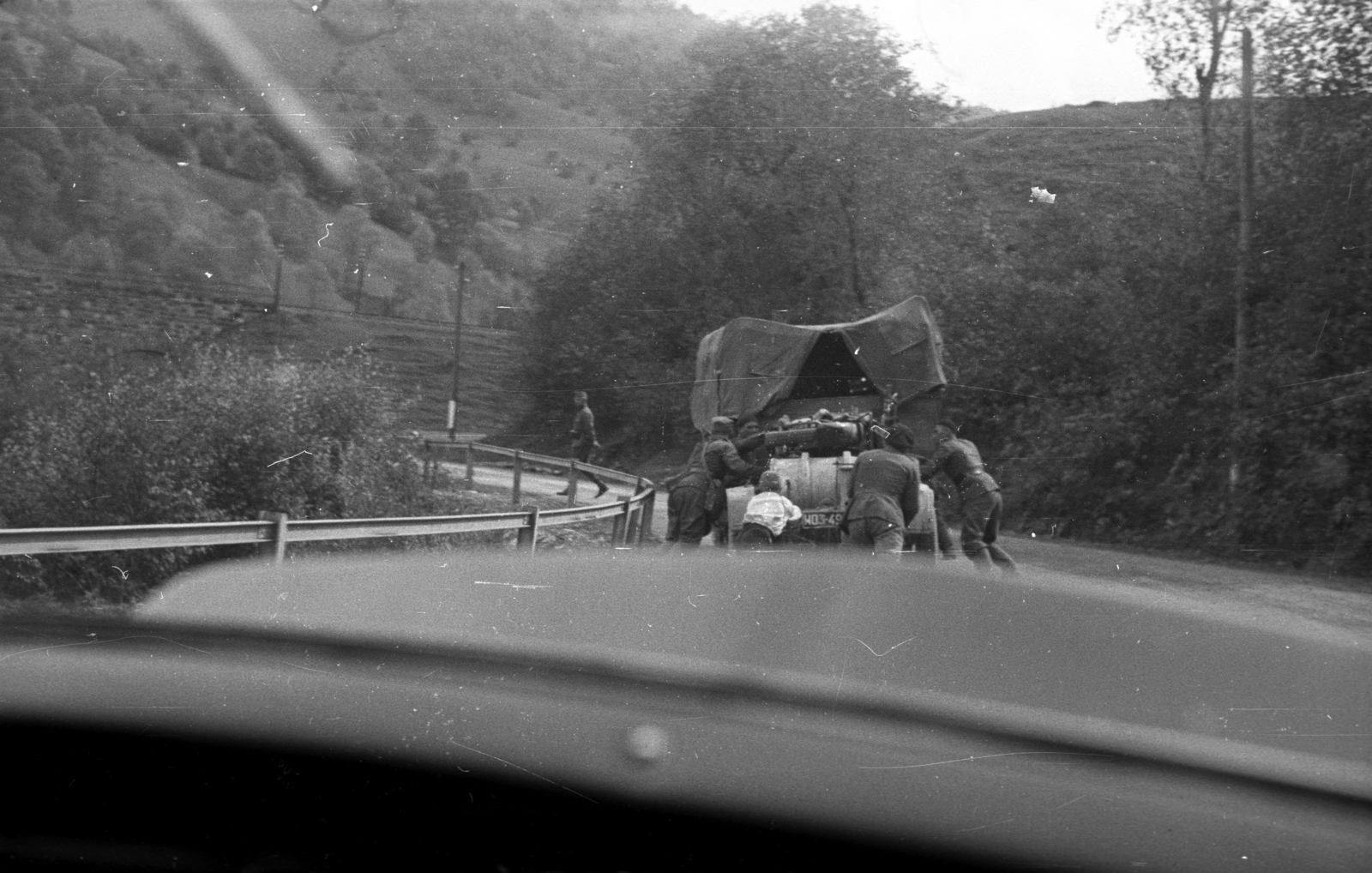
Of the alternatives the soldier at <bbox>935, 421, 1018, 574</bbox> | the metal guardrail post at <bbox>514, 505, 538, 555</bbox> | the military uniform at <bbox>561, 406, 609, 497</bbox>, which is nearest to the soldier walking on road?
the military uniform at <bbox>561, 406, 609, 497</bbox>

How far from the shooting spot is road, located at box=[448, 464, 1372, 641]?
2.79 metres

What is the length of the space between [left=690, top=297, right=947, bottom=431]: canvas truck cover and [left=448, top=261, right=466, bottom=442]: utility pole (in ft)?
2.45

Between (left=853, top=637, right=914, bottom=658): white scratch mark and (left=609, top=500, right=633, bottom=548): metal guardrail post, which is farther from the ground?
(left=853, top=637, right=914, bottom=658): white scratch mark

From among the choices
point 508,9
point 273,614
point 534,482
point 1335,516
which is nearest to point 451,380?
point 534,482

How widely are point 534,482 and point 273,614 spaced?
5.94ft

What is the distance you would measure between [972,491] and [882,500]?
3.77 feet

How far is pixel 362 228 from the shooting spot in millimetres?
3580

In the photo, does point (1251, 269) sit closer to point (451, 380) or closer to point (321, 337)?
point (451, 380)

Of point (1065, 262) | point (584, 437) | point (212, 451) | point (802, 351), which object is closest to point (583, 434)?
point (584, 437)

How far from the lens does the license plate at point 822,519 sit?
638 cm

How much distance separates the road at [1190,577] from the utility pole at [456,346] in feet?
0.69

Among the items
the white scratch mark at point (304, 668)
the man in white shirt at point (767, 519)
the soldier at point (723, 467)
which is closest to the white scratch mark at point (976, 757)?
the white scratch mark at point (304, 668)

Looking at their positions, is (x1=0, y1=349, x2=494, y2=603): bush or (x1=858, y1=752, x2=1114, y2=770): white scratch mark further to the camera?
(x1=0, y1=349, x2=494, y2=603): bush

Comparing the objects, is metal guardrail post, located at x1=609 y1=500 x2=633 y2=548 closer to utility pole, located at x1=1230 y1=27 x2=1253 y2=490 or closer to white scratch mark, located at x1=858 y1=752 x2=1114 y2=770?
utility pole, located at x1=1230 y1=27 x2=1253 y2=490
